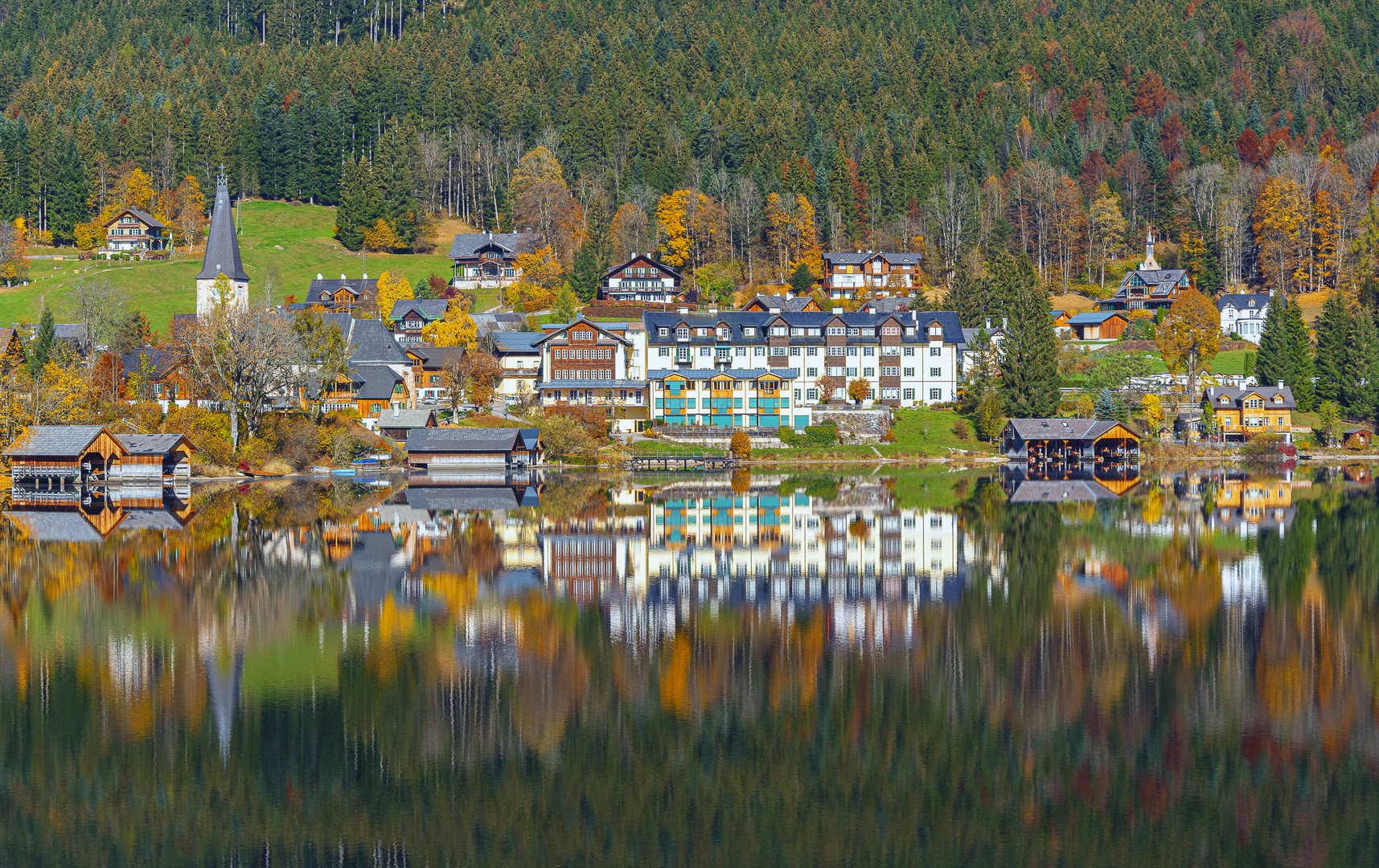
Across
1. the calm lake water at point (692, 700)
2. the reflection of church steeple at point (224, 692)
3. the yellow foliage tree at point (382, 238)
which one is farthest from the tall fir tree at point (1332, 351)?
the reflection of church steeple at point (224, 692)

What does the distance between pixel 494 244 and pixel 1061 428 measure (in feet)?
174

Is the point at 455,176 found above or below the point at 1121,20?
below

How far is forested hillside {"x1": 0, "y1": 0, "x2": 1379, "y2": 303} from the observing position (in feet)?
384

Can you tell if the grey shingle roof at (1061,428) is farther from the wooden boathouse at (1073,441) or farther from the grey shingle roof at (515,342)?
the grey shingle roof at (515,342)

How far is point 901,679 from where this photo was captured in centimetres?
2469

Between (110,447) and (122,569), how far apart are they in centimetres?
3387

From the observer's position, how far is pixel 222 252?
95875mm

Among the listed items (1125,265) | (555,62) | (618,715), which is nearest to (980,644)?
(618,715)

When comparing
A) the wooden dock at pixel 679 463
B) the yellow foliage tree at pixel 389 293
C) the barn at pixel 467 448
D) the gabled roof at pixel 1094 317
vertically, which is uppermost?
the yellow foliage tree at pixel 389 293

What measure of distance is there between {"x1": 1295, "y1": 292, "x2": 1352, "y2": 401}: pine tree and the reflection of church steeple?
7748 centimetres

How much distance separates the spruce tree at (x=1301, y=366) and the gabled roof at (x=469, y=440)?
1963 inches

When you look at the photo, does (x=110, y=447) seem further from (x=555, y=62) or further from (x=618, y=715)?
(x=555, y=62)

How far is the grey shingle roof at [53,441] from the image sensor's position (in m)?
64.8

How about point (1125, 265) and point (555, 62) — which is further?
point (555, 62)
